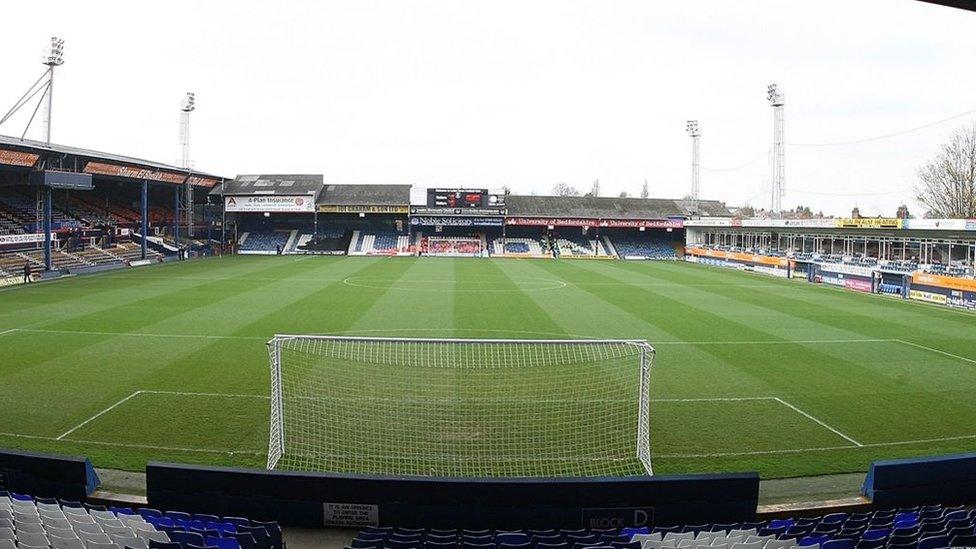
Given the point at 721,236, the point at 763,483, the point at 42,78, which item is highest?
the point at 42,78

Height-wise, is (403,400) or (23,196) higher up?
(23,196)

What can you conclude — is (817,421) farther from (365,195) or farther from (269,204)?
(365,195)

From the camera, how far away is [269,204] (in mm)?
59406

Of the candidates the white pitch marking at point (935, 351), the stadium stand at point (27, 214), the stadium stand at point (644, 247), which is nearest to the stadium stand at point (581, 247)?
the stadium stand at point (644, 247)

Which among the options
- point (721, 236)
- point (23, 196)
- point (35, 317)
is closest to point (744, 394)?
point (35, 317)

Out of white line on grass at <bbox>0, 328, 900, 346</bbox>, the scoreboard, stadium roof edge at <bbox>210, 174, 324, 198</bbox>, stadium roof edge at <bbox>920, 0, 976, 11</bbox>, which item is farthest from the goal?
stadium roof edge at <bbox>210, 174, 324, 198</bbox>

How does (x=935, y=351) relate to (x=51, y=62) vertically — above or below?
below

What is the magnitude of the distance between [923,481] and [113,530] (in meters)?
9.27

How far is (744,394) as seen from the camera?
44.6ft

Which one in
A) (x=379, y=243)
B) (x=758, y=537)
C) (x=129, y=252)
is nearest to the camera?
(x=758, y=537)

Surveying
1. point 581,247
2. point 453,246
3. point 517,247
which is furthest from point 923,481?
point 581,247

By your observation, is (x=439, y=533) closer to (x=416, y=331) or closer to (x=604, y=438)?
(x=604, y=438)

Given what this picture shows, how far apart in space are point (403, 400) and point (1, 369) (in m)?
9.38

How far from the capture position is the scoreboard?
2375 inches
